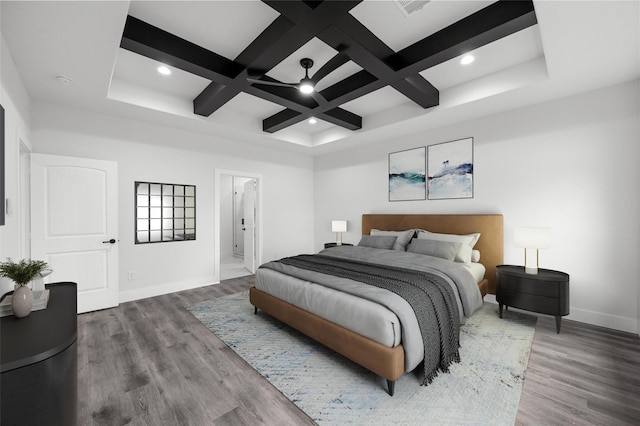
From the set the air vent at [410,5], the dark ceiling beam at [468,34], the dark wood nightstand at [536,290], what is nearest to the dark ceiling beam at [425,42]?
the dark ceiling beam at [468,34]

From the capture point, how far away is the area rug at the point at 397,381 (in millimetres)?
1779

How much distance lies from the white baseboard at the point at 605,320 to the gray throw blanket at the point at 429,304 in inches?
73.7

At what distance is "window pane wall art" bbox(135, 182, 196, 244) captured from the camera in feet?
13.9

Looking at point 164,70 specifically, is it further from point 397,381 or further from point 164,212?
point 397,381

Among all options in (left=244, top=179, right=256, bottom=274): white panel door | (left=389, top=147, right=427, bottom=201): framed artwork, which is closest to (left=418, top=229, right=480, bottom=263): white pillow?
(left=389, top=147, right=427, bottom=201): framed artwork

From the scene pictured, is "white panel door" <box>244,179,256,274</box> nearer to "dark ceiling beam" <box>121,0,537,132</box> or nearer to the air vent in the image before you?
"dark ceiling beam" <box>121,0,537,132</box>

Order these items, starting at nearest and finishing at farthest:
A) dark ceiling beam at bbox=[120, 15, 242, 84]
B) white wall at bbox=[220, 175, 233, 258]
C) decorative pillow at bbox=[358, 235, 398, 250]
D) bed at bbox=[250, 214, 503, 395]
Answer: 1. bed at bbox=[250, 214, 503, 395]
2. dark ceiling beam at bbox=[120, 15, 242, 84]
3. decorative pillow at bbox=[358, 235, 398, 250]
4. white wall at bbox=[220, 175, 233, 258]

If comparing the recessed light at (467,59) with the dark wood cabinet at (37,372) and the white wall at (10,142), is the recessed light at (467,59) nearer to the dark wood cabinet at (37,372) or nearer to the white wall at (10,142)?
the dark wood cabinet at (37,372)

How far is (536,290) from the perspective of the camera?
2.94 metres

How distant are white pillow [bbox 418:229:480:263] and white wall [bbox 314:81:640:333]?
0.44 m

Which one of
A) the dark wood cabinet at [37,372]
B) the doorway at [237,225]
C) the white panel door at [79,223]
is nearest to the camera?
the dark wood cabinet at [37,372]

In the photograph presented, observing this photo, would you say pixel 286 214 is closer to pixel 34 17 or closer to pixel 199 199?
pixel 199 199

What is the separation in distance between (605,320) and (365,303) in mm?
3005

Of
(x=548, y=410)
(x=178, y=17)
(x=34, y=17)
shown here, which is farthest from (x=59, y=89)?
(x=548, y=410)
